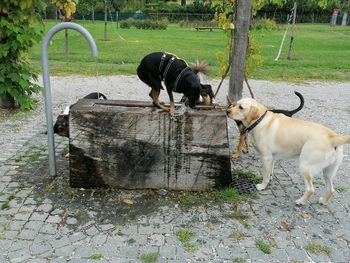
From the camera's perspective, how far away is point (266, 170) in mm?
5316

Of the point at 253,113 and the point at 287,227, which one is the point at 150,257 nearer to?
the point at 287,227

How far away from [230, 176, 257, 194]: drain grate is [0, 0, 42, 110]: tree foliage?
551 centimetres

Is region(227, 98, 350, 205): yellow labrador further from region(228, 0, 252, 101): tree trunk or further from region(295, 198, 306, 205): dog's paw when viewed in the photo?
region(228, 0, 252, 101): tree trunk

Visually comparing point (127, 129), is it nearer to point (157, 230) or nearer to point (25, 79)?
point (157, 230)

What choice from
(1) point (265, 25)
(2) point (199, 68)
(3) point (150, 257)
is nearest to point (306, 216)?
(3) point (150, 257)

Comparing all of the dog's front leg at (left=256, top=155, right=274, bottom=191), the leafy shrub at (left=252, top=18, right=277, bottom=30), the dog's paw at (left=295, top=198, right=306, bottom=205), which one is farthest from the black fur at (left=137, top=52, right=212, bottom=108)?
the leafy shrub at (left=252, top=18, right=277, bottom=30)

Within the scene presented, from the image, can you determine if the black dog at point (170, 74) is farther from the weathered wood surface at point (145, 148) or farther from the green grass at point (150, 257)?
the green grass at point (150, 257)

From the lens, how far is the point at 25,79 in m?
8.72

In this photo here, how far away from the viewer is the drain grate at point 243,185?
544 cm

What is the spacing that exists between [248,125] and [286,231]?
4.91 feet

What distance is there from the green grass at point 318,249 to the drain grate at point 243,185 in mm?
1342

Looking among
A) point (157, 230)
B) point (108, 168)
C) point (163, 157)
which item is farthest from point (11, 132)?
point (157, 230)

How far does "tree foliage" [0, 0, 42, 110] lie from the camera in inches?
323

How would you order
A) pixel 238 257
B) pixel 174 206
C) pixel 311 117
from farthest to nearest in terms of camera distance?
pixel 311 117 < pixel 174 206 < pixel 238 257
